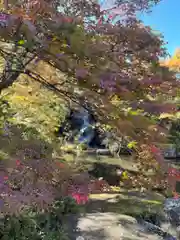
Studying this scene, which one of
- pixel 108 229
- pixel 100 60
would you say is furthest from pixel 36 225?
pixel 100 60

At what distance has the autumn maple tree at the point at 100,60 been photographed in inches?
64.6

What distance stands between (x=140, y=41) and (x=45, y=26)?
0.85 metres

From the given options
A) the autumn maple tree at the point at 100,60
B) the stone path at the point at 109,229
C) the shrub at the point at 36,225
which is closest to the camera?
the autumn maple tree at the point at 100,60

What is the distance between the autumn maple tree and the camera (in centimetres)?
164

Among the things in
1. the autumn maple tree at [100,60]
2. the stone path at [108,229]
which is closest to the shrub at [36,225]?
the stone path at [108,229]

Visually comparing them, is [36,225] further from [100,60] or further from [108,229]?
[100,60]

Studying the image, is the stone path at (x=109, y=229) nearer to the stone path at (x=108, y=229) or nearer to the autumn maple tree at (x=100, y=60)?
the stone path at (x=108, y=229)

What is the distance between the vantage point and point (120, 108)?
73.3 inches

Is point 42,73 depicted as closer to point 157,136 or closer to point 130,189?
point 157,136

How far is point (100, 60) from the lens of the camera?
5.69ft

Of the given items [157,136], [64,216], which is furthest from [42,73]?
[64,216]

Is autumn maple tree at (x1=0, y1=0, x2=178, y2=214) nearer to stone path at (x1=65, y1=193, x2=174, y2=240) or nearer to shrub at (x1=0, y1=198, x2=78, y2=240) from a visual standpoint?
shrub at (x1=0, y1=198, x2=78, y2=240)

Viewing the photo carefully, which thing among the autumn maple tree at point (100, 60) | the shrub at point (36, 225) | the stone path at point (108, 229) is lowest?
the stone path at point (108, 229)

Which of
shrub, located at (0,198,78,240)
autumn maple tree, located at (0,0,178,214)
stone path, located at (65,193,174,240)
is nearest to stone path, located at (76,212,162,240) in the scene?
stone path, located at (65,193,174,240)
